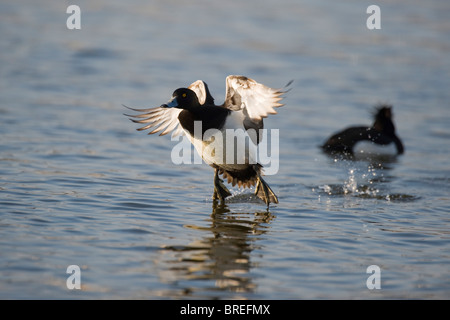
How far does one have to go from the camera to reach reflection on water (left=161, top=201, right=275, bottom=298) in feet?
16.7

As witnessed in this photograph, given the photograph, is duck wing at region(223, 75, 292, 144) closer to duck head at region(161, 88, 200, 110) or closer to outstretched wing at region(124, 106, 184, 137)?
duck head at region(161, 88, 200, 110)

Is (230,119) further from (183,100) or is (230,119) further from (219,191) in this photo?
(219,191)

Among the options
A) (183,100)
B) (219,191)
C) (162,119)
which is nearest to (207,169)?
(162,119)

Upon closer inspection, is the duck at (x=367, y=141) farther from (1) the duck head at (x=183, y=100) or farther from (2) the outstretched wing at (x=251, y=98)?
(1) the duck head at (x=183, y=100)

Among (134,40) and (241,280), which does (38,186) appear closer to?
(241,280)

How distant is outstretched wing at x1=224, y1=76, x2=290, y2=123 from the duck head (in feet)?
1.29

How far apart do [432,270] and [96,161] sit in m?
4.67

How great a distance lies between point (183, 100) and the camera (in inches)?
281

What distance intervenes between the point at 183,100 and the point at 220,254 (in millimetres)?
2040

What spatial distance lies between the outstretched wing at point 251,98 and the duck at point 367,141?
347cm
